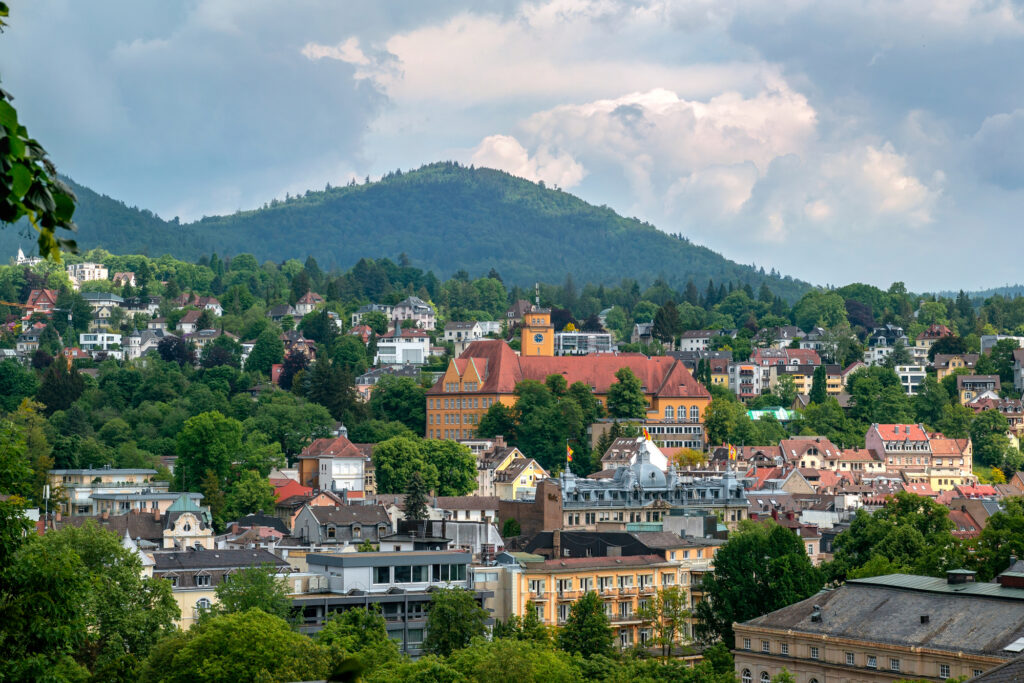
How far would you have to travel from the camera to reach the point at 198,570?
219ft

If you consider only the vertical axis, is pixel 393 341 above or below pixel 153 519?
above

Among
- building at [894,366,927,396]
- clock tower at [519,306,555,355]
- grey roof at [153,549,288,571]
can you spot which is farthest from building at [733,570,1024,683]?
building at [894,366,927,396]

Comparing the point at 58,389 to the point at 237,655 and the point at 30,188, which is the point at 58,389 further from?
the point at 30,188

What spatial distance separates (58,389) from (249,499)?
39097 millimetres

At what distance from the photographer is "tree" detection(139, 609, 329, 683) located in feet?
151

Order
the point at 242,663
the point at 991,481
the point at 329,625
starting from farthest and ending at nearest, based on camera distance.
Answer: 1. the point at 991,481
2. the point at 329,625
3. the point at 242,663

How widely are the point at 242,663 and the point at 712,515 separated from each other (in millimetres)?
45859

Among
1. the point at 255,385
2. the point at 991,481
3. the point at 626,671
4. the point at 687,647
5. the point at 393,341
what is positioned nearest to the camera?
the point at 626,671

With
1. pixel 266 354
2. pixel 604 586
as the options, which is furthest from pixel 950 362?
pixel 604 586

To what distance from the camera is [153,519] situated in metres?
89.4

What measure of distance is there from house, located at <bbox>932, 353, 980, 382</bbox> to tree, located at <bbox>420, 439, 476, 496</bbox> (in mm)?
74846

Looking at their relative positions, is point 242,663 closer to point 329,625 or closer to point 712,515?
point 329,625

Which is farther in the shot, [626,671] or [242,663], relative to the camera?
[626,671]

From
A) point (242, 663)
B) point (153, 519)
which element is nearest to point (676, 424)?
point (153, 519)
